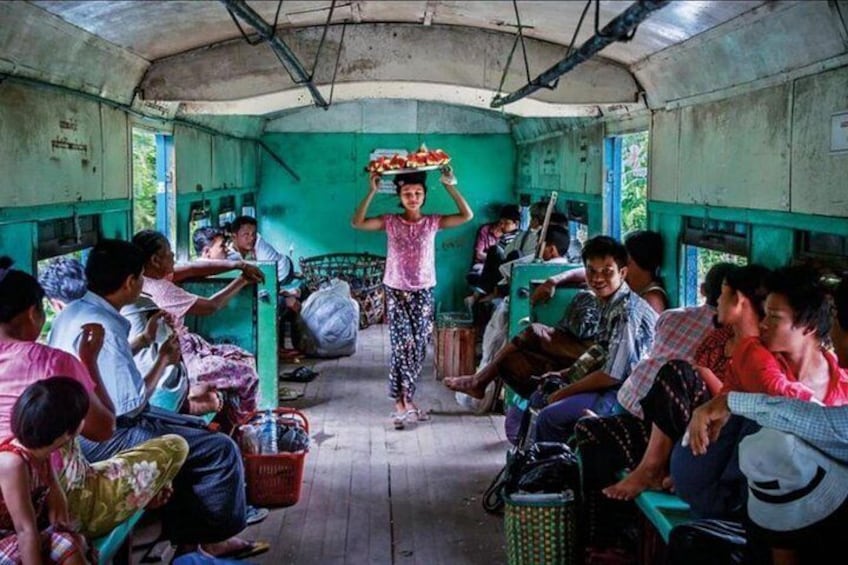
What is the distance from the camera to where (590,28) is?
19.2ft

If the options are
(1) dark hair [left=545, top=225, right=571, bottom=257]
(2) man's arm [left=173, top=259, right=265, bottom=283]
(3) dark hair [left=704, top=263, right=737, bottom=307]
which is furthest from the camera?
(1) dark hair [left=545, top=225, right=571, bottom=257]

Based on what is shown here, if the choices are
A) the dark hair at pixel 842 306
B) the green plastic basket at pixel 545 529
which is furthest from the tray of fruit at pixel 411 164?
the dark hair at pixel 842 306

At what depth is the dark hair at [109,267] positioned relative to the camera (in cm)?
437

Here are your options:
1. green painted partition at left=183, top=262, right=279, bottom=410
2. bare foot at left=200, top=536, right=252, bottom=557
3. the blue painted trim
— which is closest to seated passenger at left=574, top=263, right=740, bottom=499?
the blue painted trim

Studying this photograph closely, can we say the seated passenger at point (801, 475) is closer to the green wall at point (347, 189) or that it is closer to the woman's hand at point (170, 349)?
the woman's hand at point (170, 349)

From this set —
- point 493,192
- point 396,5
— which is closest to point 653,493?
point 396,5

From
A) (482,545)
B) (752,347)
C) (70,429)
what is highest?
(752,347)

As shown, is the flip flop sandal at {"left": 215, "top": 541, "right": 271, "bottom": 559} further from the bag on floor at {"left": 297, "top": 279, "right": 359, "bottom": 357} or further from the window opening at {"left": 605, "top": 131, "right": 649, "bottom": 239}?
the bag on floor at {"left": 297, "top": 279, "right": 359, "bottom": 357}

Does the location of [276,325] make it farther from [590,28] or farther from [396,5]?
[590,28]

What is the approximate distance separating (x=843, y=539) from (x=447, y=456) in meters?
4.15

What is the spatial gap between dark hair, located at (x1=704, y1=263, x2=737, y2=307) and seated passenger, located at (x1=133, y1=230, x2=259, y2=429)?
2.88 metres

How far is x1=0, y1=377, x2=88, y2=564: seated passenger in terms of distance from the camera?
3170 mm

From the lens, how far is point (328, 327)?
1038 cm

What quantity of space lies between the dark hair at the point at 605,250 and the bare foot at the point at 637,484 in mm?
1717
